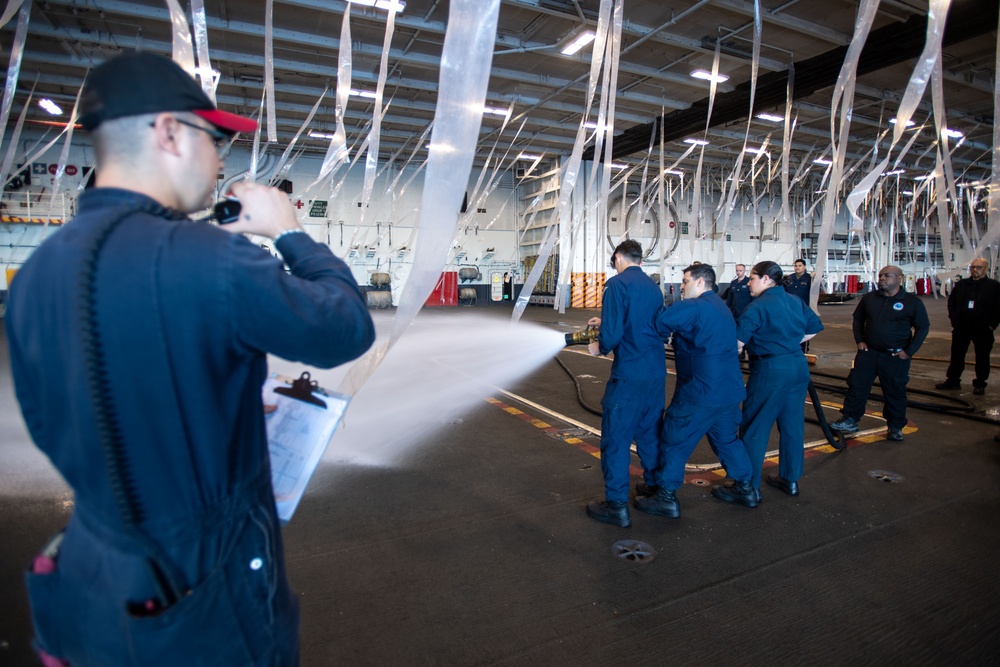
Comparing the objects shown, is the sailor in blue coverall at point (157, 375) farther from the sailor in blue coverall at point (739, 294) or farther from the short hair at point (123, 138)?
the sailor in blue coverall at point (739, 294)

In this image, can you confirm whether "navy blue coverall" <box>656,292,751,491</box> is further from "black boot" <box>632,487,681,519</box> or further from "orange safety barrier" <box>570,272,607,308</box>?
"orange safety barrier" <box>570,272,607,308</box>

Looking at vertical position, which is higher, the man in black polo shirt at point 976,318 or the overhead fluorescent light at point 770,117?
the overhead fluorescent light at point 770,117

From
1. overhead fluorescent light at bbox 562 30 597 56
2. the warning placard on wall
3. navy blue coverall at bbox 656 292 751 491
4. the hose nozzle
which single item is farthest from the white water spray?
the warning placard on wall

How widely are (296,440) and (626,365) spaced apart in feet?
7.76

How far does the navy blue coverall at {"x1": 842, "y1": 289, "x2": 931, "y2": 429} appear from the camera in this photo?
16.3ft

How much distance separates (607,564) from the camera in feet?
9.34

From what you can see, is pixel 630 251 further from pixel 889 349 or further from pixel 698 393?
pixel 889 349

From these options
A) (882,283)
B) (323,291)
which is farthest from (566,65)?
(323,291)

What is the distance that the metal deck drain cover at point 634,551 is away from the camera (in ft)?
9.55

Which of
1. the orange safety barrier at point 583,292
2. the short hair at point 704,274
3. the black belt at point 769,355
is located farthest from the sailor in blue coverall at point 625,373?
the orange safety barrier at point 583,292

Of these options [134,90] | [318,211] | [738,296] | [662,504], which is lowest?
[662,504]

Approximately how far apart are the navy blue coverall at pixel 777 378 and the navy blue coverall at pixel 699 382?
13.1 inches

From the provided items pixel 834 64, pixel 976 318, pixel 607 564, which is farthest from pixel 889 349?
pixel 834 64

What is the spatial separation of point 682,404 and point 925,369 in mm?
7662
